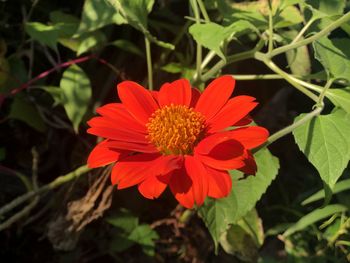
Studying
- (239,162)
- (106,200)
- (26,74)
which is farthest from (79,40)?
(239,162)

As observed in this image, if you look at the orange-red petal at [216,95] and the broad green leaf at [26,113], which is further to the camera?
the broad green leaf at [26,113]

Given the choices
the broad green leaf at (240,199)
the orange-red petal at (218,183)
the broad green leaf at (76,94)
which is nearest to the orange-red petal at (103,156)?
the orange-red petal at (218,183)

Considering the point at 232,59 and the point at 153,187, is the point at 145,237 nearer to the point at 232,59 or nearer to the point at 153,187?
the point at 232,59

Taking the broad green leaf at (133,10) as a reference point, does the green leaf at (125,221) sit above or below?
below

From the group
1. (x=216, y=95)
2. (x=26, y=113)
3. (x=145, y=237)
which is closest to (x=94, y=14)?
(x=26, y=113)

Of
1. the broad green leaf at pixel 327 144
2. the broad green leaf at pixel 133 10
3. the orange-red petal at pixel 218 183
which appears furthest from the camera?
the broad green leaf at pixel 133 10

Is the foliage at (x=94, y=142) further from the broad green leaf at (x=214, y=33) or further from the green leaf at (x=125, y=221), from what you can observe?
the broad green leaf at (x=214, y=33)

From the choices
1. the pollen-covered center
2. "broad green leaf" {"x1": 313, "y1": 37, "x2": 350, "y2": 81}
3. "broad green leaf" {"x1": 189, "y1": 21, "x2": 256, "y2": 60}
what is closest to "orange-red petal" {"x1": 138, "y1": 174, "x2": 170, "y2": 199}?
the pollen-covered center

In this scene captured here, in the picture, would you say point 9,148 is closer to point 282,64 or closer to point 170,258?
point 170,258
